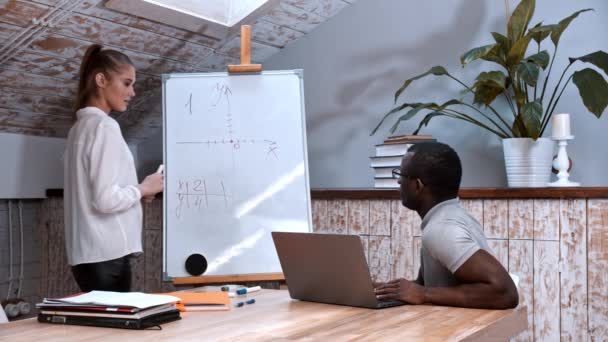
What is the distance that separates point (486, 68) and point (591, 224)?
3.38 feet

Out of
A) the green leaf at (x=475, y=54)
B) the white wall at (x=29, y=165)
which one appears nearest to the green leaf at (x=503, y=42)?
the green leaf at (x=475, y=54)

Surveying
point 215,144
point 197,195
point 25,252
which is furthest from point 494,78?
point 25,252

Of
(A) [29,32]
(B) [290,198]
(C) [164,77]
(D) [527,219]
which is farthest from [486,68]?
(A) [29,32]

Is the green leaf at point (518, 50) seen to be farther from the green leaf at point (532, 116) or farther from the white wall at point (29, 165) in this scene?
the white wall at point (29, 165)

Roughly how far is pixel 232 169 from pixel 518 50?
1.34m

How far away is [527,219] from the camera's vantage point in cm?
284

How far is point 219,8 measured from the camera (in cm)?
351

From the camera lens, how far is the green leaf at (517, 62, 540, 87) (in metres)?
2.77

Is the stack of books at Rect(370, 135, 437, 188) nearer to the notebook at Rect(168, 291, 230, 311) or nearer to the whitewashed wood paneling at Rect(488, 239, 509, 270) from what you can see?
the whitewashed wood paneling at Rect(488, 239, 509, 270)

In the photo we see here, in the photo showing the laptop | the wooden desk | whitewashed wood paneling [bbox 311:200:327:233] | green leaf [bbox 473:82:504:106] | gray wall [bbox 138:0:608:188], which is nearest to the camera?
the wooden desk

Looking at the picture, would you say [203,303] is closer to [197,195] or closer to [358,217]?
[197,195]

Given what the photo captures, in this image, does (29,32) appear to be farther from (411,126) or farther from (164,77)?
(411,126)

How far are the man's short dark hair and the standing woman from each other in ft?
3.45

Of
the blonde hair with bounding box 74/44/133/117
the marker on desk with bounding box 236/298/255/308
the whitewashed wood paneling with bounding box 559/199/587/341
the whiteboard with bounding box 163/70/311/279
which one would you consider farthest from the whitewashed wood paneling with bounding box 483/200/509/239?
the blonde hair with bounding box 74/44/133/117
